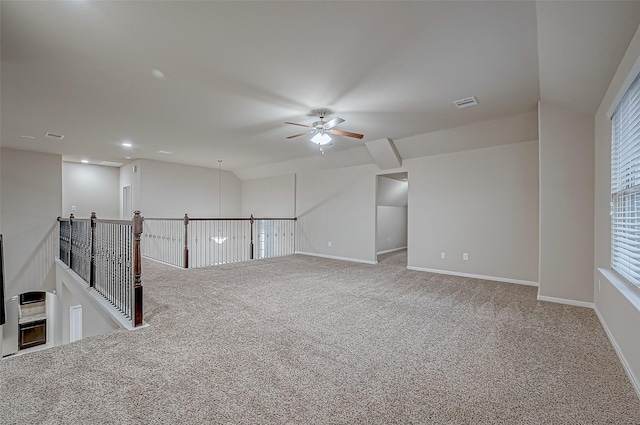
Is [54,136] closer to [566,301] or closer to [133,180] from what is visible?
[133,180]

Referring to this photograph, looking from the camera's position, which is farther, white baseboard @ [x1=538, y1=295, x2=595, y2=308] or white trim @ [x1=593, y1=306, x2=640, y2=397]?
white baseboard @ [x1=538, y1=295, x2=595, y2=308]

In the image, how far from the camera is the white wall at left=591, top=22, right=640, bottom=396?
6.74 feet

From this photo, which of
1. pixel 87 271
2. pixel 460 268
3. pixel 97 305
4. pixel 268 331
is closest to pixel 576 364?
pixel 268 331

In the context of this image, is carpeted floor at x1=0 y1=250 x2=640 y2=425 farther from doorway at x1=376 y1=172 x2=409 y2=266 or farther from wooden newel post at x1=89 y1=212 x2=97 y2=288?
doorway at x1=376 y1=172 x2=409 y2=266

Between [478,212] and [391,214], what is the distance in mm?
3447

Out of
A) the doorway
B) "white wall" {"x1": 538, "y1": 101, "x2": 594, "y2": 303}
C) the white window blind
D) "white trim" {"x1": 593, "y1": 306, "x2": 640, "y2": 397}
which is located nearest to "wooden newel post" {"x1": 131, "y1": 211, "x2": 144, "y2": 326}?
"white trim" {"x1": 593, "y1": 306, "x2": 640, "y2": 397}

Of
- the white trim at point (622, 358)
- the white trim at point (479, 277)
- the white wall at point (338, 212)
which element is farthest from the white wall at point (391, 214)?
the white trim at point (622, 358)

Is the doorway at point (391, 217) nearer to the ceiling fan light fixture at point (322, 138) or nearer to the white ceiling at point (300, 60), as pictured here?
the white ceiling at point (300, 60)

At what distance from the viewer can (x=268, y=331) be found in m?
2.76

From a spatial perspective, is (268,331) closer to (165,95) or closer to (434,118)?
(165,95)

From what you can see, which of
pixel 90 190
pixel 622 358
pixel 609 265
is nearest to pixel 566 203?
pixel 609 265

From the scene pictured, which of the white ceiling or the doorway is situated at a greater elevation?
the white ceiling

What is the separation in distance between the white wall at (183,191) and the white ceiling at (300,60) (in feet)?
10.8

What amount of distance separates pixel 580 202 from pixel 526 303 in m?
1.44
